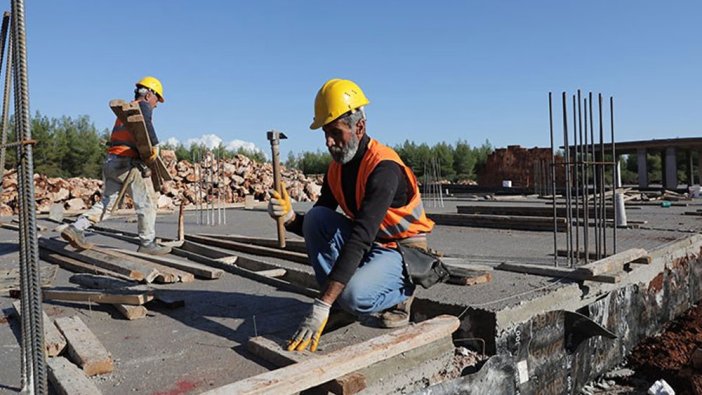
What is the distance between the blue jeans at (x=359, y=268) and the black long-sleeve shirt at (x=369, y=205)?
18cm

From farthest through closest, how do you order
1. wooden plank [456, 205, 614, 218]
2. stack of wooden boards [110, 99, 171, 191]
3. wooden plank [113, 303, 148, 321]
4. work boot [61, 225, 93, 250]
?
wooden plank [456, 205, 614, 218], work boot [61, 225, 93, 250], stack of wooden boards [110, 99, 171, 191], wooden plank [113, 303, 148, 321]

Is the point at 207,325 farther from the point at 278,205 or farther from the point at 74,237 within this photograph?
the point at 74,237

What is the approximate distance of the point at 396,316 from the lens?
3229 mm

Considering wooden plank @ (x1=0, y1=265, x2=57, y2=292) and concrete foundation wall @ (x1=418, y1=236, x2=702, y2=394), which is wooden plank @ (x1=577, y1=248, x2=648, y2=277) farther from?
wooden plank @ (x1=0, y1=265, x2=57, y2=292)

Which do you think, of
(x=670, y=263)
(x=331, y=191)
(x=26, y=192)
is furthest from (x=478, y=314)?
(x=670, y=263)

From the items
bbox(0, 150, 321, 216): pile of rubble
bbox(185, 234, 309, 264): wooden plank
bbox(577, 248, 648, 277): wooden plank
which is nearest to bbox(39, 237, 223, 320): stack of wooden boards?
bbox(185, 234, 309, 264): wooden plank

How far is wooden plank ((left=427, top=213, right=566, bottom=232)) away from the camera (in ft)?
26.6

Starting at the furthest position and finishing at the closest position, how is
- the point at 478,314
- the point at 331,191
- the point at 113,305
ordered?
the point at 113,305 < the point at 331,191 < the point at 478,314

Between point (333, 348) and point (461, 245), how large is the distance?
4272 mm

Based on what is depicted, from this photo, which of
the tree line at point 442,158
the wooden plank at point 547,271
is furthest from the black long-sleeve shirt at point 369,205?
the tree line at point 442,158

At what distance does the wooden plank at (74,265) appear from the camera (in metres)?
4.81

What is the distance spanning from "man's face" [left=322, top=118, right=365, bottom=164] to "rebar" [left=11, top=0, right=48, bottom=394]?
1531 millimetres

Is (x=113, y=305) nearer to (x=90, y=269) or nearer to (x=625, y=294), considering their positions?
(x=90, y=269)

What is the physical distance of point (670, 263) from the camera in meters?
5.64
